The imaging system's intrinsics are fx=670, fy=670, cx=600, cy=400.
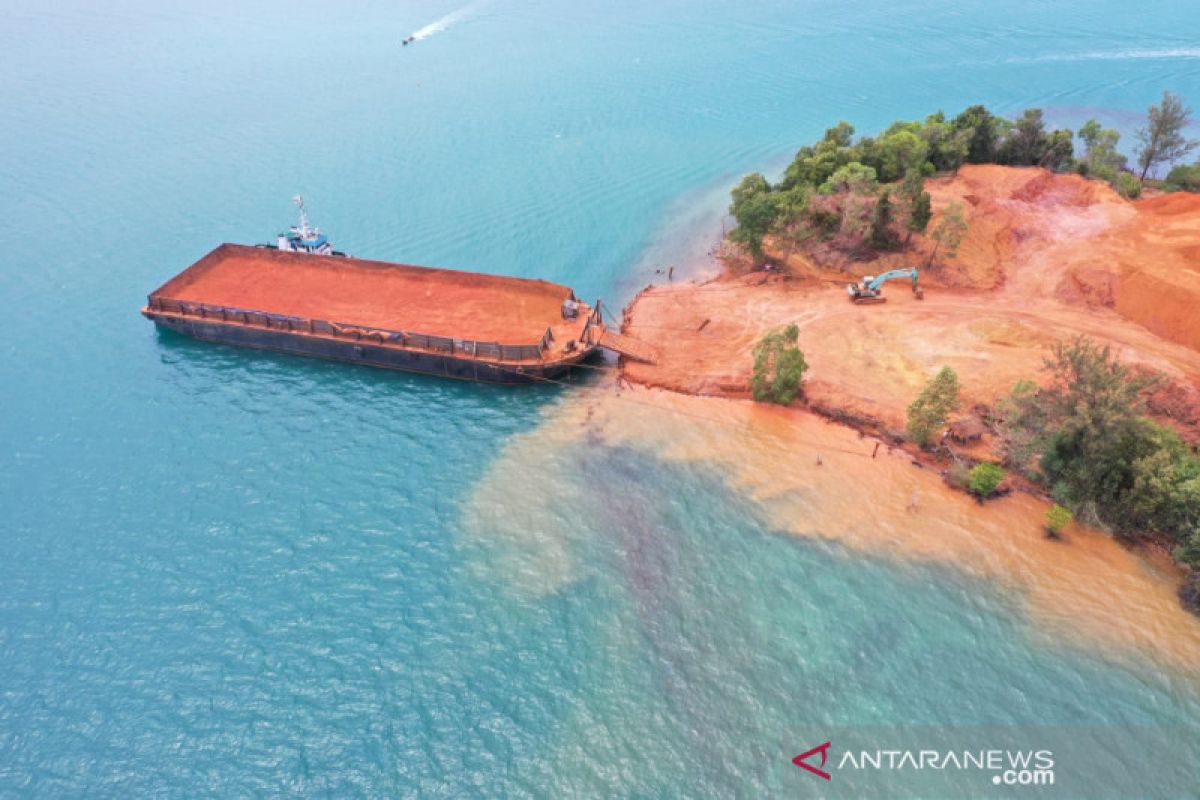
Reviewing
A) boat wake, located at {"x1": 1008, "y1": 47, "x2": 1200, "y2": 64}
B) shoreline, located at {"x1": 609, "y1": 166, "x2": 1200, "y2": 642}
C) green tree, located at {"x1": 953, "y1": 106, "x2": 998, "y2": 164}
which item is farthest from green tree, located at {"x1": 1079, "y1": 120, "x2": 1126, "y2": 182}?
boat wake, located at {"x1": 1008, "y1": 47, "x2": 1200, "y2": 64}

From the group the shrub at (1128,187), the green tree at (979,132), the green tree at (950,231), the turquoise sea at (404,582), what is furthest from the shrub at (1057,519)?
the green tree at (979,132)

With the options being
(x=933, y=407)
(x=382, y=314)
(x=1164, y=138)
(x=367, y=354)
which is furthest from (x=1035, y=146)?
(x=367, y=354)

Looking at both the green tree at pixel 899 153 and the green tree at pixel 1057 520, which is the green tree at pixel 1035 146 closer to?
the green tree at pixel 899 153

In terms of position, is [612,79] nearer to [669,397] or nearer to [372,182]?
[372,182]

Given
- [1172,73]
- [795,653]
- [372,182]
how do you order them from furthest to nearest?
[1172,73], [372,182], [795,653]

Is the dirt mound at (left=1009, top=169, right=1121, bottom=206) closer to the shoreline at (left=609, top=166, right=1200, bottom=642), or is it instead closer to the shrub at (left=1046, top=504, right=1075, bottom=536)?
the shoreline at (left=609, top=166, right=1200, bottom=642)

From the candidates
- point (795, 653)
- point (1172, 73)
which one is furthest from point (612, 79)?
point (795, 653)

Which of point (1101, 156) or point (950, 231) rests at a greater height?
point (1101, 156)

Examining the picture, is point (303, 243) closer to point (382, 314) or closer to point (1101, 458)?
point (382, 314)
